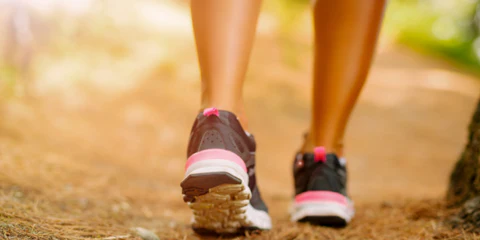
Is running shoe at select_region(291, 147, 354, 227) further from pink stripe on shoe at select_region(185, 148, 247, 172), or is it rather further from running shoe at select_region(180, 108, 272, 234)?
pink stripe on shoe at select_region(185, 148, 247, 172)

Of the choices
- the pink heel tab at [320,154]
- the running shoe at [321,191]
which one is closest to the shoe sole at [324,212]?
the running shoe at [321,191]

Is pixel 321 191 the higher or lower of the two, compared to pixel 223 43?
lower

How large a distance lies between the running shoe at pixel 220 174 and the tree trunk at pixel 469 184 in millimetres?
522

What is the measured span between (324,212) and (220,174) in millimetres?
457

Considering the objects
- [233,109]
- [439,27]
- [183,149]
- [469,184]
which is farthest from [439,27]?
[233,109]

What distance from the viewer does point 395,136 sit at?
4.74 m

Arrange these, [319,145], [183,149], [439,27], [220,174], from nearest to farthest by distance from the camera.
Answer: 1. [220,174]
2. [319,145]
3. [183,149]
4. [439,27]

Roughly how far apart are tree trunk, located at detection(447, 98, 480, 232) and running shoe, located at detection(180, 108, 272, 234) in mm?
522

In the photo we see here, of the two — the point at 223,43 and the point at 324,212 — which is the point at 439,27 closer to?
the point at 324,212

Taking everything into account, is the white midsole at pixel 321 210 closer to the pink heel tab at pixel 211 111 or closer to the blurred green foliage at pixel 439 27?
the pink heel tab at pixel 211 111

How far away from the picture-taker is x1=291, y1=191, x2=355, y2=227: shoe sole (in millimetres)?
1116

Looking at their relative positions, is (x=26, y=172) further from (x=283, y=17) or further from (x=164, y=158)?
(x=283, y=17)

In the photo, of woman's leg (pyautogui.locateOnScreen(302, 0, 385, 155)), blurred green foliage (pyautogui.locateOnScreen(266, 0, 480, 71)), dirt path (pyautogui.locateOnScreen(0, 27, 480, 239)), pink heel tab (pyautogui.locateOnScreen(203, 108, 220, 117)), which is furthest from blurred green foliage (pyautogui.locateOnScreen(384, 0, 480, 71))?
pink heel tab (pyautogui.locateOnScreen(203, 108, 220, 117))

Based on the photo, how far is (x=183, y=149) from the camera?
3.58 m
